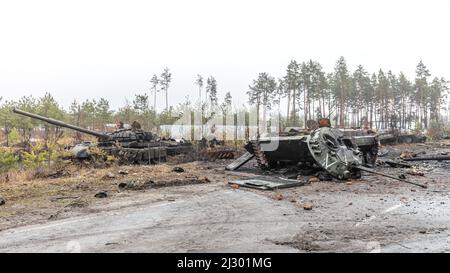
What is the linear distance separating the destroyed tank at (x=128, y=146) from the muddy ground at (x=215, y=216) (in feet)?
13.0

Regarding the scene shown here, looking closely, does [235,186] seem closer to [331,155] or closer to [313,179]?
[313,179]

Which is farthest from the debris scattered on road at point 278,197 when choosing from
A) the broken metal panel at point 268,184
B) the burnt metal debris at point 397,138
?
the burnt metal debris at point 397,138

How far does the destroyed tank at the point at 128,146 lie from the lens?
1622 cm

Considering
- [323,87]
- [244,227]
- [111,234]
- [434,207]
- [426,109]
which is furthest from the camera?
[426,109]

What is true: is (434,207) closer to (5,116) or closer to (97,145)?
(97,145)

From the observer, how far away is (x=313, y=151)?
43.5 feet

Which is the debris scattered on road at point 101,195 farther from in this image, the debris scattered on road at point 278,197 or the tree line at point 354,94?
the tree line at point 354,94

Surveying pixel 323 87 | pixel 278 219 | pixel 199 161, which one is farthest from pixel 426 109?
pixel 278 219

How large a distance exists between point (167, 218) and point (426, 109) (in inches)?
3025

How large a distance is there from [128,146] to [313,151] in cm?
825

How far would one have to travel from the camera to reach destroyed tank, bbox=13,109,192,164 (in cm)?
1622

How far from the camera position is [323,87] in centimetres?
5666

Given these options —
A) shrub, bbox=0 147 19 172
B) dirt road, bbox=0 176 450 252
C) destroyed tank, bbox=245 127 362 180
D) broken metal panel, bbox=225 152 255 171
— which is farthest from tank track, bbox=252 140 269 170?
shrub, bbox=0 147 19 172

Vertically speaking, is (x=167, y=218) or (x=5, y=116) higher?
(x=5, y=116)
